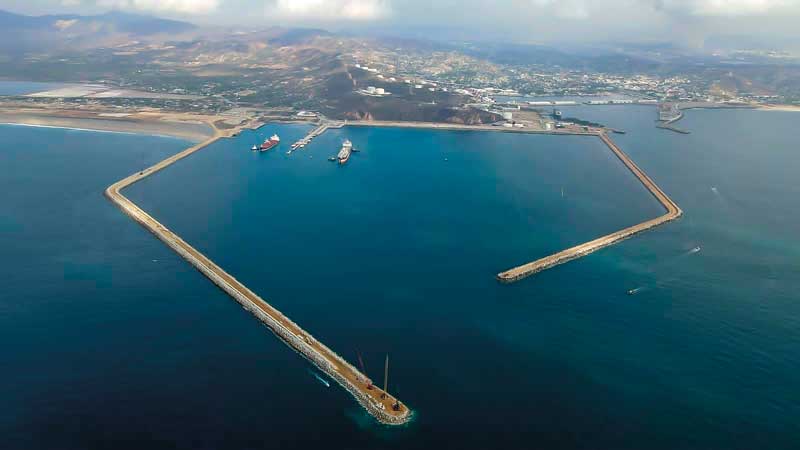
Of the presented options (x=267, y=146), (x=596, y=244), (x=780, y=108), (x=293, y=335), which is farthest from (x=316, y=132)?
(x=780, y=108)

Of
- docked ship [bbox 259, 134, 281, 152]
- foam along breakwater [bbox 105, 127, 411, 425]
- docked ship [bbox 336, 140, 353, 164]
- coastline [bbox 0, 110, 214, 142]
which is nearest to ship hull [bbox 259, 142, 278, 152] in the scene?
docked ship [bbox 259, 134, 281, 152]

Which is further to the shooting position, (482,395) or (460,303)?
(460,303)

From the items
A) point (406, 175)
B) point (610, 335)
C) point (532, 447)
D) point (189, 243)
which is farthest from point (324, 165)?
point (532, 447)

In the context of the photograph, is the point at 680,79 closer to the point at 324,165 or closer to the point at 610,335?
the point at 324,165

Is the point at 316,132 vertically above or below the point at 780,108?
below

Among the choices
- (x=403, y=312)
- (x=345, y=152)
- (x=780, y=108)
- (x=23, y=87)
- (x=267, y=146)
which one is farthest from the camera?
(x=23, y=87)

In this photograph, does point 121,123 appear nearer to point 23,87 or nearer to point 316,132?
point 316,132
